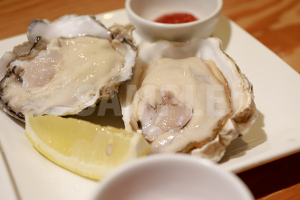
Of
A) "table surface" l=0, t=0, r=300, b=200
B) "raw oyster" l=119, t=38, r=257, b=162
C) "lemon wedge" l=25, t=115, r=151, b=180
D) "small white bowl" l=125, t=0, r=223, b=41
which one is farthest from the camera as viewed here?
"table surface" l=0, t=0, r=300, b=200

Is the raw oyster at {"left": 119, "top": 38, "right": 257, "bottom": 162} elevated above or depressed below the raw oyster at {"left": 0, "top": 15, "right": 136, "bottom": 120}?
below

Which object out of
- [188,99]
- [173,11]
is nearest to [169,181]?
[188,99]

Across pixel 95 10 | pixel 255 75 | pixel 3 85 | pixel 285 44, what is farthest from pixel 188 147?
pixel 95 10

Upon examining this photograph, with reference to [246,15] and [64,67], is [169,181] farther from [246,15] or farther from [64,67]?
[246,15]

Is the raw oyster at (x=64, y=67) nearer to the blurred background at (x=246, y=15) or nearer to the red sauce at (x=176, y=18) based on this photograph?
the red sauce at (x=176, y=18)

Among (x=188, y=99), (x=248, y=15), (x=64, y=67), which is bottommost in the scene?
(x=248, y=15)

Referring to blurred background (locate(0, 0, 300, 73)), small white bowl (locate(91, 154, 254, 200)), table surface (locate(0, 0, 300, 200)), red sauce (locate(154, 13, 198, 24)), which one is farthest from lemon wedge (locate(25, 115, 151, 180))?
blurred background (locate(0, 0, 300, 73))

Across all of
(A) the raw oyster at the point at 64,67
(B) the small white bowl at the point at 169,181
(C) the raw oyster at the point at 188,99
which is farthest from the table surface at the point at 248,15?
(A) the raw oyster at the point at 64,67

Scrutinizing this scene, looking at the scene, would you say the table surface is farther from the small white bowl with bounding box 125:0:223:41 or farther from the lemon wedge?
the lemon wedge
